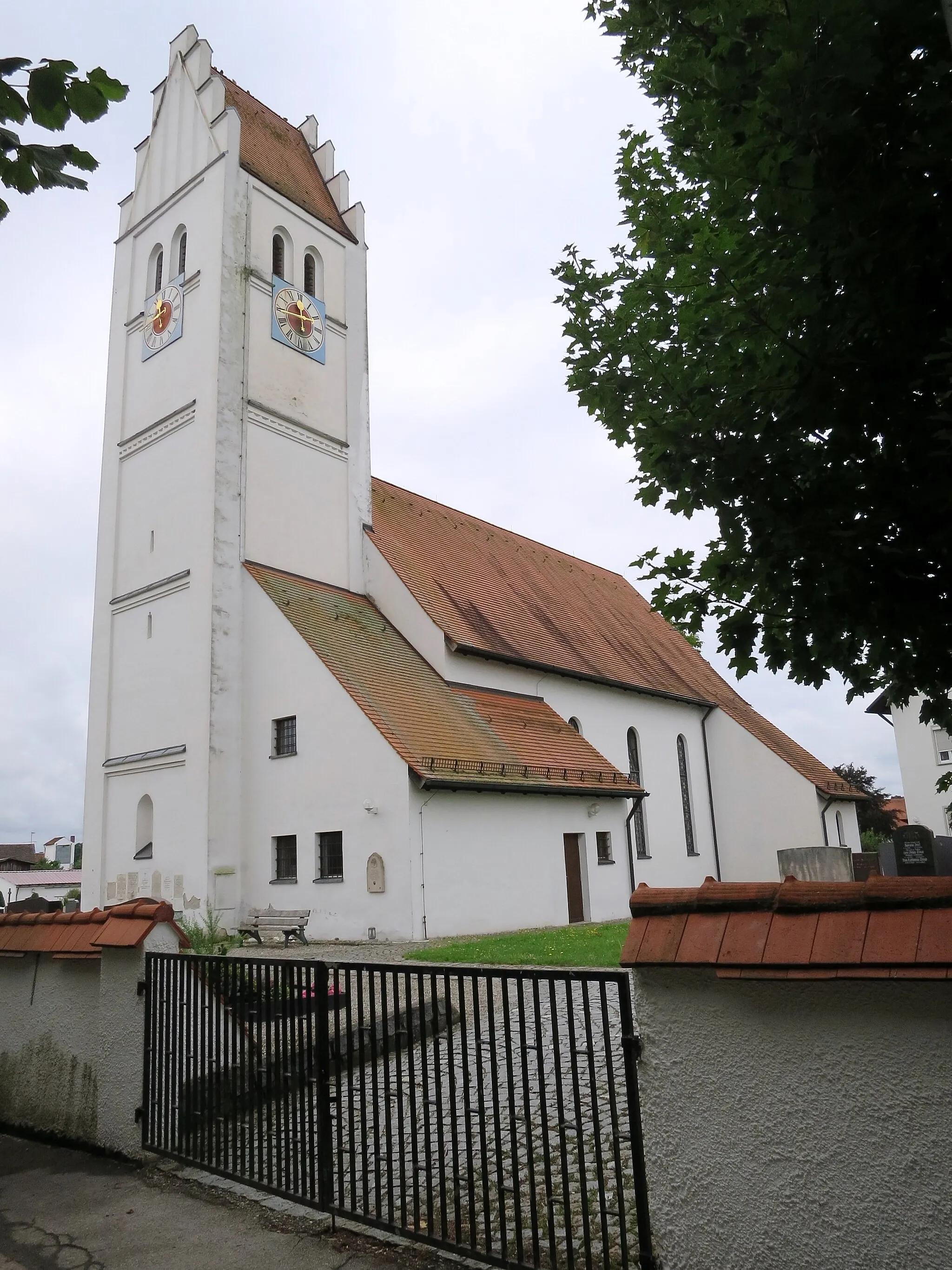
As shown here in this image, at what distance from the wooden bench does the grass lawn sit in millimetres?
2381

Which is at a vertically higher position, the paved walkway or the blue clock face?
the blue clock face

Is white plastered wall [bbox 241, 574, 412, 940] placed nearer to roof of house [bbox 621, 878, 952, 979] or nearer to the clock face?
the clock face

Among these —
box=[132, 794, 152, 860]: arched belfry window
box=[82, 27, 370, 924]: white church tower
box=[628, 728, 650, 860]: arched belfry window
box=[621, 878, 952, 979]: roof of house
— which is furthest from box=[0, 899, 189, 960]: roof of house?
box=[628, 728, 650, 860]: arched belfry window

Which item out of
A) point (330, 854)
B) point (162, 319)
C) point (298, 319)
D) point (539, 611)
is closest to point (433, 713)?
point (330, 854)

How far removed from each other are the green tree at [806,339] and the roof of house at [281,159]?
21.5 m

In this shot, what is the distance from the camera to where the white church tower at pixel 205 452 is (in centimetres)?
1981

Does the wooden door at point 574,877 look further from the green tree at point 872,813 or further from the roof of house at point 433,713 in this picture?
the green tree at point 872,813

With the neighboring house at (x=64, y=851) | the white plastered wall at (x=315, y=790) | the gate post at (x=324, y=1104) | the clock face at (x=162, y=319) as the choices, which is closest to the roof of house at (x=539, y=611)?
the white plastered wall at (x=315, y=790)

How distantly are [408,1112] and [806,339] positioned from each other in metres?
4.65

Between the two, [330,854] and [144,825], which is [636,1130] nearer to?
[330,854]

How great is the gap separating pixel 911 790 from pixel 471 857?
2103 cm

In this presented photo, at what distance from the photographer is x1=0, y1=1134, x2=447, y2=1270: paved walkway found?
13.7 feet

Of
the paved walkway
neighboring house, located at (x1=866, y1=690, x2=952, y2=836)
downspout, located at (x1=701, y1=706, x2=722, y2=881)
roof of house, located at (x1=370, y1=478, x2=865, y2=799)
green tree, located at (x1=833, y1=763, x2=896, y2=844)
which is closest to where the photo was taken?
the paved walkway

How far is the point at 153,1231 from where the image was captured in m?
4.60
